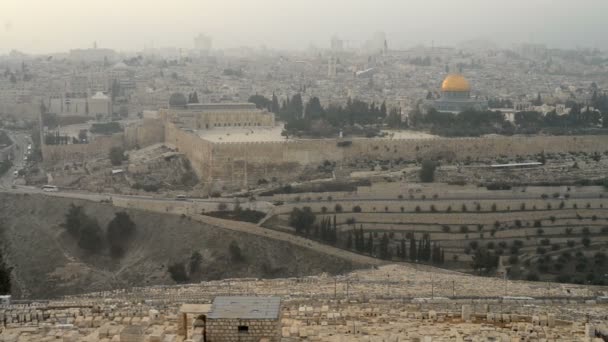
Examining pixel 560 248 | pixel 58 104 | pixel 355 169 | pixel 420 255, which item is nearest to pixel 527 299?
pixel 420 255

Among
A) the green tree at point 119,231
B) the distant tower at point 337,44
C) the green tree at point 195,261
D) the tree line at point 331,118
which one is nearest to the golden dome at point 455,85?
the tree line at point 331,118

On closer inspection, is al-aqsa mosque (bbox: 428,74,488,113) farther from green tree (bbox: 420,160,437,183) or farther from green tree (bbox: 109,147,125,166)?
green tree (bbox: 109,147,125,166)

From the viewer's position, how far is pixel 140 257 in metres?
25.4

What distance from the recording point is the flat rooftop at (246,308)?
9766 millimetres

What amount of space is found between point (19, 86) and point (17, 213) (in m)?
28.5

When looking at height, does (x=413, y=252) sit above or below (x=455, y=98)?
below

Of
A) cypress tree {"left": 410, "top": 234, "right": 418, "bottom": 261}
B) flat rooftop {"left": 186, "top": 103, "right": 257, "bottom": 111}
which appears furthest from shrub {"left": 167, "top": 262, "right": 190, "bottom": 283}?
flat rooftop {"left": 186, "top": 103, "right": 257, "bottom": 111}

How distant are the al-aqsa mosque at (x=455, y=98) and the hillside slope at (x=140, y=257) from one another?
65.0 ft

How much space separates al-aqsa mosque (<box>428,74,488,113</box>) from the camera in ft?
143

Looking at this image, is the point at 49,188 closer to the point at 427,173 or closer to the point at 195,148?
the point at 195,148

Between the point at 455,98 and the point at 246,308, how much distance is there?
3545 cm

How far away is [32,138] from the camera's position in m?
42.7

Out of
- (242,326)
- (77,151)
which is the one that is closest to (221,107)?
(77,151)

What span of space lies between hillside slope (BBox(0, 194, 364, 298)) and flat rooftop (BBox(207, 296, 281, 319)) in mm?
12896
